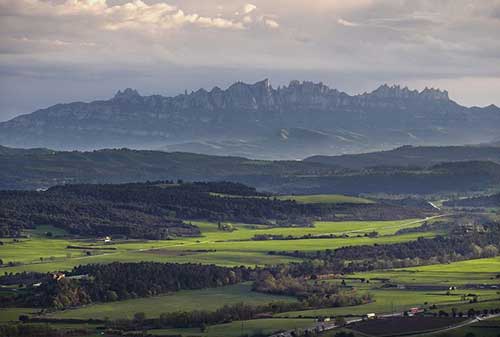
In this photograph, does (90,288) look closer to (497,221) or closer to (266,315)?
(266,315)

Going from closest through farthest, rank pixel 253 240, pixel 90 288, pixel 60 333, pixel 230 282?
pixel 60 333
pixel 90 288
pixel 230 282
pixel 253 240

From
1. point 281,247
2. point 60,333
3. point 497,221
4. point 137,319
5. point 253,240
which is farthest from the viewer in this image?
point 497,221

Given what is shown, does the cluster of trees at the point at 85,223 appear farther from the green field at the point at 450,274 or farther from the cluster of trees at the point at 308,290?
the cluster of trees at the point at 308,290

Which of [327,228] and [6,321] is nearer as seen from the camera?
[6,321]

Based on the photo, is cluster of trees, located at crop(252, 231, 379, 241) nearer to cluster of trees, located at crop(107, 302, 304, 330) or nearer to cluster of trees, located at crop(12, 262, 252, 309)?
cluster of trees, located at crop(12, 262, 252, 309)

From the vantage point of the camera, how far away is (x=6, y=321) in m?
111

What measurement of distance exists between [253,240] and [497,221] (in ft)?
121

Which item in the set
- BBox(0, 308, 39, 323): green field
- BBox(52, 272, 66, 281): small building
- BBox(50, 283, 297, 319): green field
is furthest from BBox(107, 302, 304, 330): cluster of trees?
BBox(52, 272, 66, 281): small building

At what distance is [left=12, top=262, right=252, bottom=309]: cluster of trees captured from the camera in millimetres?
125750

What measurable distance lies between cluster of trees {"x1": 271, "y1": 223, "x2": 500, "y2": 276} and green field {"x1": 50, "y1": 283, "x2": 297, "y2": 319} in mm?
15285

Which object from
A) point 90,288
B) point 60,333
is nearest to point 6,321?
point 60,333

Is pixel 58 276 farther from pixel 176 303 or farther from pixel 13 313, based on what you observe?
pixel 13 313

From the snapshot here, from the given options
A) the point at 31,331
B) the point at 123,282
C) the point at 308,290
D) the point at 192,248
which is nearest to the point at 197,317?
the point at 31,331

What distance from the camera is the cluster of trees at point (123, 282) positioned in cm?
12575
